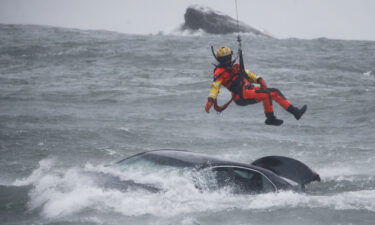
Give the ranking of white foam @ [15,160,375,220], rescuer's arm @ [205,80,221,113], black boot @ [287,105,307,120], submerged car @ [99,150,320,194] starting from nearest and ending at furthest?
white foam @ [15,160,375,220] → submerged car @ [99,150,320,194] → rescuer's arm @ [205,80,221,113] → black boot @ [287,105,307,120]

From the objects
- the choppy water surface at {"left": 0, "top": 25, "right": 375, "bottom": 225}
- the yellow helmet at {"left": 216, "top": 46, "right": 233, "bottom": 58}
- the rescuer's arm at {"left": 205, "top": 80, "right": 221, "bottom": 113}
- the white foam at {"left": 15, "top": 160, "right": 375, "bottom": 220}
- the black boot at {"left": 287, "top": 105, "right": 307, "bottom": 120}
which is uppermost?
the yellow helmet at {"left": 216, "top": 46, "right": 233, "bottom": 58}

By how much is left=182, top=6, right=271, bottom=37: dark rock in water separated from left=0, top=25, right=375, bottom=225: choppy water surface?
4742cm

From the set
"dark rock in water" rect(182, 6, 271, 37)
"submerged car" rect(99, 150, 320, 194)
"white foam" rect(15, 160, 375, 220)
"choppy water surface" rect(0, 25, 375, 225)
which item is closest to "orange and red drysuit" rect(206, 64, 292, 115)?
"submerged car" rect(99, 150, 320, 194)

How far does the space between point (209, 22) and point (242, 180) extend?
88.2m

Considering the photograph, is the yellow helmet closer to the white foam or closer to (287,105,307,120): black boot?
(287,105,307,120): black boot

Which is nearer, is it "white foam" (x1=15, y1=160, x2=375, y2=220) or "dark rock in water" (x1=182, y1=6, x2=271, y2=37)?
"white foam" (x1=15, y1=160, x2=375, y2=220)

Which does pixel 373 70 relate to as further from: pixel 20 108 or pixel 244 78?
pixel 244 78

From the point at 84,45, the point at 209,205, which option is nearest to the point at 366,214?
the point at 209,205

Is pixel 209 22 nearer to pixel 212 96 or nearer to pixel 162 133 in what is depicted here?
pixel 162 133

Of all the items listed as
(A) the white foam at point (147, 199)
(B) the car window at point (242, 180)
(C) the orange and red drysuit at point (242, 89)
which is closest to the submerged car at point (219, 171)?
(B) the car window at point (242, 180)

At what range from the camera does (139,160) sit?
28.8ft

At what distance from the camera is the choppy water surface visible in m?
7.87

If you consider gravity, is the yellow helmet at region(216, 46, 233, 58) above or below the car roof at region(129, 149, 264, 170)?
above

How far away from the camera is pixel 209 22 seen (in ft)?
313
